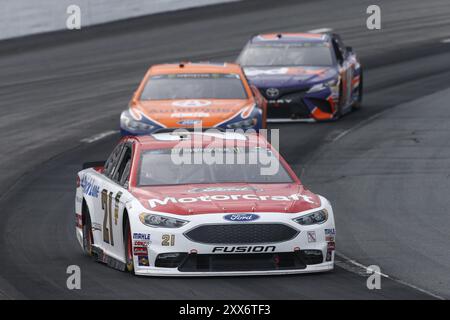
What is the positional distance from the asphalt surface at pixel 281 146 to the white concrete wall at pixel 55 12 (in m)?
0.32

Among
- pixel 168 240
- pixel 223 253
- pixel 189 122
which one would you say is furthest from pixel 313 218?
pixel 189 122

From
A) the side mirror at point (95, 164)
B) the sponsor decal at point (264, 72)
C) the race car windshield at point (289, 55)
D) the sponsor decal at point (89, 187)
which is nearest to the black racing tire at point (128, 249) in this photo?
the sponsor decal at point (89, 187)

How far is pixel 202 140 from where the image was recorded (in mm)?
13945

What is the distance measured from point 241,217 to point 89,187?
2.50 meters

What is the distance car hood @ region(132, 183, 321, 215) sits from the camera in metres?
12.3

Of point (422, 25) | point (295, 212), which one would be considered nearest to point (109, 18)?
point (422, 25)

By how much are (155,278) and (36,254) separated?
204 cm

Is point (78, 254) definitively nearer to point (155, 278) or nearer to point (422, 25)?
point (155, 278)

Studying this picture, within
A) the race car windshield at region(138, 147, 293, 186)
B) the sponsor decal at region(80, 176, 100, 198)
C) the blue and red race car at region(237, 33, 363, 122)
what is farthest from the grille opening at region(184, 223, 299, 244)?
the blue and red race car at region(237, 33, 363, 122)

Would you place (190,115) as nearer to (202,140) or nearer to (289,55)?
(289,55)

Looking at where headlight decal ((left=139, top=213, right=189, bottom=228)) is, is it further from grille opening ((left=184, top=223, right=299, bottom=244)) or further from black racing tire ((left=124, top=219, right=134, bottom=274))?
black racing tire ((left=124, top=219, right=134, bottom=274))

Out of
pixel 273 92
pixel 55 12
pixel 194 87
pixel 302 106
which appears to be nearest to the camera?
pixel 194 87

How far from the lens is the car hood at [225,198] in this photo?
40.4ft

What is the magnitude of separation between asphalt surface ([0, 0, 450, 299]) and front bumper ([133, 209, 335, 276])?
0.39 ft
